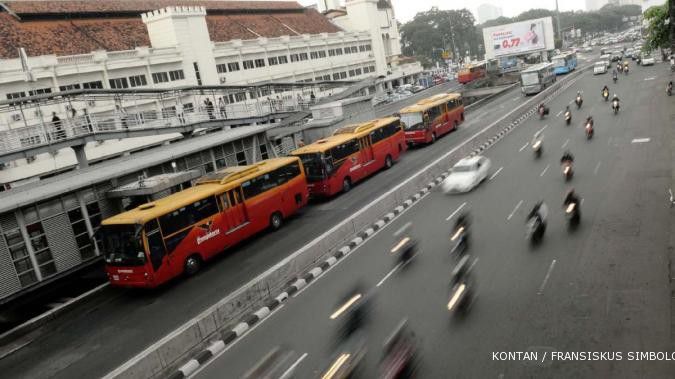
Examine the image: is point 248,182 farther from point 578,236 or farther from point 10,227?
point 578,236

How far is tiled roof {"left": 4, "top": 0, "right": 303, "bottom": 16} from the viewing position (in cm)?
4575

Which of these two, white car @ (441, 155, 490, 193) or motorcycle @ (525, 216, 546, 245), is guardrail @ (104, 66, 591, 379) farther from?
motorcycle @ (525, 216, 546, 245)

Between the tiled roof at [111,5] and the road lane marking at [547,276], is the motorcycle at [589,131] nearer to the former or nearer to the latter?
the road lane marking at [547,276]

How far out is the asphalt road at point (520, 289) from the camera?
32.8 feet

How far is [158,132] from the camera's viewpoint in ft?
91.0

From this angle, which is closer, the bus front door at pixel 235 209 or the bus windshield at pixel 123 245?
the bus windshield at pixel 123 245

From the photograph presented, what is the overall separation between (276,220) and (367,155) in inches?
360

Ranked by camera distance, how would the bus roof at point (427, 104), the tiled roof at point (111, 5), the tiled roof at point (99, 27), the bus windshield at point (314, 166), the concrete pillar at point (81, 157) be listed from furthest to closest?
the tiled roof at point (111, 5)
the tiled roof at point (99, 27)
the bus roof at point (427, 104)
the bus windshield at point (314, 166)
the concrete pillar at point (81, 157)

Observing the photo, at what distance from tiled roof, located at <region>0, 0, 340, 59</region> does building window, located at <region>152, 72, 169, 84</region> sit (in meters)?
4.52

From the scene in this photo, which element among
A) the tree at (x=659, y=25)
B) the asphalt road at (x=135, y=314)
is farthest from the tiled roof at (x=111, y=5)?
the tree at (x=659, y=25)

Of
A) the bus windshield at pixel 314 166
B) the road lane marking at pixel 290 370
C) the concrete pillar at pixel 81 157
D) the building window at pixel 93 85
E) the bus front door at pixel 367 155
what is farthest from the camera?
the building window at pixel 93 85

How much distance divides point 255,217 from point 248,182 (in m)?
1.50

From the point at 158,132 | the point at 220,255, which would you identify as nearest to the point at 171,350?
the point at 220,255

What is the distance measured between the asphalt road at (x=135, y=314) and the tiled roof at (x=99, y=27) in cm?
3163
